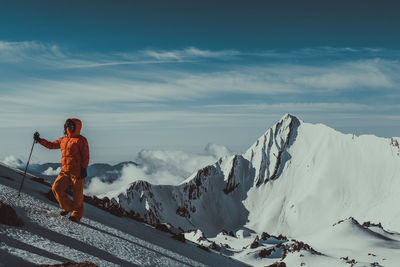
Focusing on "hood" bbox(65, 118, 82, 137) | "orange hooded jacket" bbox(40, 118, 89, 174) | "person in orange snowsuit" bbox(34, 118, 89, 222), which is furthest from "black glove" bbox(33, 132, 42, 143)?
"hood" bbox(65, 118, 82, 137)

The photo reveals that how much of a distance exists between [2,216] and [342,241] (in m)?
103

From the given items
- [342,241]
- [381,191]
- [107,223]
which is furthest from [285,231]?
[107,223]

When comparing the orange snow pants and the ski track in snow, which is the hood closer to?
the orange snow pants

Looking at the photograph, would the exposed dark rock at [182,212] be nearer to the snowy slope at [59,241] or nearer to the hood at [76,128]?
the snowy slope at [59,241]

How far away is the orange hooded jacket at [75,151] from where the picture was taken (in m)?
10.0

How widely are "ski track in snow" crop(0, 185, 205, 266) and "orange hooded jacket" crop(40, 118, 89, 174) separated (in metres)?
1.62

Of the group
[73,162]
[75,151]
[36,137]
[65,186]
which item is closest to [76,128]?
[75,151]

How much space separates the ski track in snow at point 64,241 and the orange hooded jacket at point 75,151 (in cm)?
162

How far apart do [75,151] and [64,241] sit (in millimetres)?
2777

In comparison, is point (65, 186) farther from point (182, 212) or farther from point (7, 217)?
point (182, 212)

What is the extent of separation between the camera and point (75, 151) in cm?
1006

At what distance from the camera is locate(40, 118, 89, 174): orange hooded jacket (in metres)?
10.0

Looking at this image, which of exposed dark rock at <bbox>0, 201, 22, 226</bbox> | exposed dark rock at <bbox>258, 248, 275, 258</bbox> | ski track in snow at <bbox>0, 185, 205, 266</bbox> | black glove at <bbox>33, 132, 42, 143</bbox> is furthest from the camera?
exposed dark rock at <bbox>258, 248, 275, 258</bbox>

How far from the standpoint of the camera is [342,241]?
95312 mm
